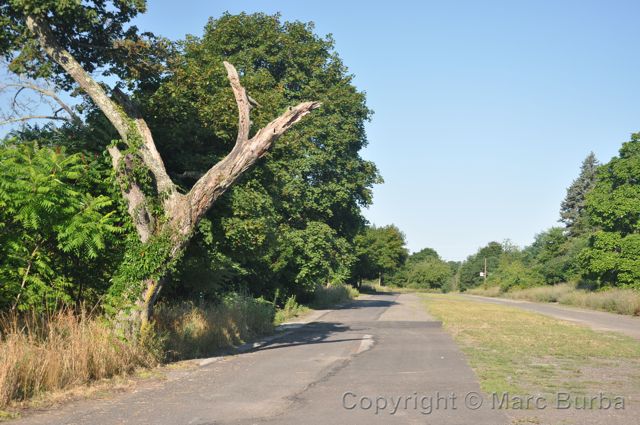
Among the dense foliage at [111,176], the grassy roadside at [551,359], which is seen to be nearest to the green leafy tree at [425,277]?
the dense foliage at [111,176]

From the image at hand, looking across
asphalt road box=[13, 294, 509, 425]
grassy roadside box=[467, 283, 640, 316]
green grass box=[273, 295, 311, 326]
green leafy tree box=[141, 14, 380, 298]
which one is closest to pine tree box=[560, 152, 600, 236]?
grassy roadside box=[467, 283, 640, 316]

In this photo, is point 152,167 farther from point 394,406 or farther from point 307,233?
point 307,233

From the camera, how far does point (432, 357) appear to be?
13914mm

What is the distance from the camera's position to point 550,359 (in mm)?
13570

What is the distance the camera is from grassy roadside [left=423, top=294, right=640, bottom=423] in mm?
9953

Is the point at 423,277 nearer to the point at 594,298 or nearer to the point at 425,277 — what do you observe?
the point at 425,277

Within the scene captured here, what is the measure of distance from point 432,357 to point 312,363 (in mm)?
2936

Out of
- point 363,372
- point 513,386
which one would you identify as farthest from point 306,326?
point 513,386

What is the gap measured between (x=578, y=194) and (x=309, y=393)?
258ft

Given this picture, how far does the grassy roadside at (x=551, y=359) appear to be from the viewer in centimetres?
995

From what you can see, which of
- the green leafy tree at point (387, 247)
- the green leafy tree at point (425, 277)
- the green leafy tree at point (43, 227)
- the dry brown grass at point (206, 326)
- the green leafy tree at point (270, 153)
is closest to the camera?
the green leafy tree at point (43, 227)

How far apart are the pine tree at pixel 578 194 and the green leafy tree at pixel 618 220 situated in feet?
126

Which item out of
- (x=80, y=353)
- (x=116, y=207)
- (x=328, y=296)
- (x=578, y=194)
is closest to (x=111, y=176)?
(x=116, y=207)

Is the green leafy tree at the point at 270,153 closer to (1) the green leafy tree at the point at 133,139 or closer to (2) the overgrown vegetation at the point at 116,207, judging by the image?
(2) the overgrown vegetation at the point at 116,207
